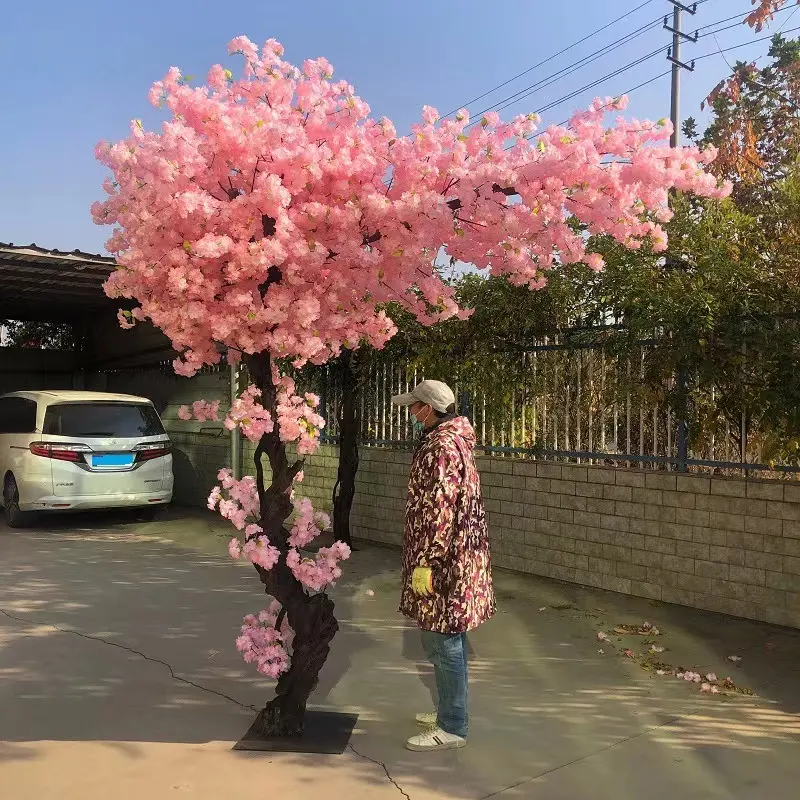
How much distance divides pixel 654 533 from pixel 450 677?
315 cm

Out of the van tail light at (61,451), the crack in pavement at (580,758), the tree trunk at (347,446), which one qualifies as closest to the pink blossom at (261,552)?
the crack in pavement at (580,758)

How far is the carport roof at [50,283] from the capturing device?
33.5 ft

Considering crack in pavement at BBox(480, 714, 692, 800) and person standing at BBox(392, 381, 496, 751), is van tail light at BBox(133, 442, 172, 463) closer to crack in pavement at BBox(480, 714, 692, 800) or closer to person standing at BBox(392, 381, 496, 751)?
person standing at BBox(392, 381, 496, 751)

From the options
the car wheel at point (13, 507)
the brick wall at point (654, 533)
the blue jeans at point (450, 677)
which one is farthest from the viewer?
the car wheel at point (13, 507)

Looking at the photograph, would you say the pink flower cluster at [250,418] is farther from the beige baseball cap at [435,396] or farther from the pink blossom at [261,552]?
the beige baseball cap at [435,396]

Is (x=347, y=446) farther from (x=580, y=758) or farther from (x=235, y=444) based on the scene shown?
(x=580, y=758)

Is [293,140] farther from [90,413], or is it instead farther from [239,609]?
[90,413]

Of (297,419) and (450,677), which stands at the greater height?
(297,419)

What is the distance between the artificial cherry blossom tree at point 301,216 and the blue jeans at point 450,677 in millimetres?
585

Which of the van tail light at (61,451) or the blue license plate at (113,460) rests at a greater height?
the van tail light at (61,451)

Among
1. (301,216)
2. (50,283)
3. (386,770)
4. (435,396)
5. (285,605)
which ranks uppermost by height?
(50,283)

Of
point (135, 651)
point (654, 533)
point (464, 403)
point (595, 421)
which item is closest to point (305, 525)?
point (135, 651)

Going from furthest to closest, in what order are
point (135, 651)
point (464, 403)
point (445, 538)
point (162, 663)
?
1. point (464, 403)
2. point (135, 651)
3. point (162, 663)
4. point (445, 538)

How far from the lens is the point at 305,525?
155 inches
